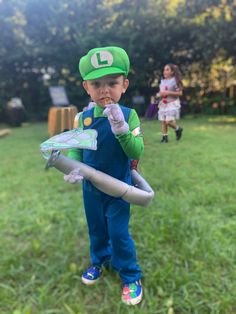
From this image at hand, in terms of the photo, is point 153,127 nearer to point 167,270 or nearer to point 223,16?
point 167,270

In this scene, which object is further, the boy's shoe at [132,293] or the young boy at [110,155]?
the boy's shoe at [132,293]

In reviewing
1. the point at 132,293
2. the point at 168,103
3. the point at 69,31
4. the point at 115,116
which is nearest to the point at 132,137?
the point at 115,116

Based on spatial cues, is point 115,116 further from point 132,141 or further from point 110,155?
point 110,155

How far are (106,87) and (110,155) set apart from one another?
37 cm

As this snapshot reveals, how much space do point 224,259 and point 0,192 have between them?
2.64 metres

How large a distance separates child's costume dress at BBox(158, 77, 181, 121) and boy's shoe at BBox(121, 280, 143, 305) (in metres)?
1.03

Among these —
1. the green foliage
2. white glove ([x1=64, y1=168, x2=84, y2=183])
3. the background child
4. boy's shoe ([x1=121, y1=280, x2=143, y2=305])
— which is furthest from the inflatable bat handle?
the green foliage

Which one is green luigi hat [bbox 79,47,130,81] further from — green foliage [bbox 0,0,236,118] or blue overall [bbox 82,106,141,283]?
green foliage [bbox 0,0,236,118]

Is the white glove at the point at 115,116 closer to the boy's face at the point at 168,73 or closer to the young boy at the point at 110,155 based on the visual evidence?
the young boy at the point at 110,155

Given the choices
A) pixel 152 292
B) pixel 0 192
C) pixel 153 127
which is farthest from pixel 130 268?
pixel 0 192

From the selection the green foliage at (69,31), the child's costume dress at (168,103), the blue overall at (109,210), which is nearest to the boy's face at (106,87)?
the blue overall at (109,210)

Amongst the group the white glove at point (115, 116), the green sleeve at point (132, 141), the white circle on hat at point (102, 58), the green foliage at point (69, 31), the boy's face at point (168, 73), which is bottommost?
the green sleeve at point (132, 141)

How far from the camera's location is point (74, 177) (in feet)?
5.37

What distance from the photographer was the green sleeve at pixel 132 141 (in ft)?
5.49
